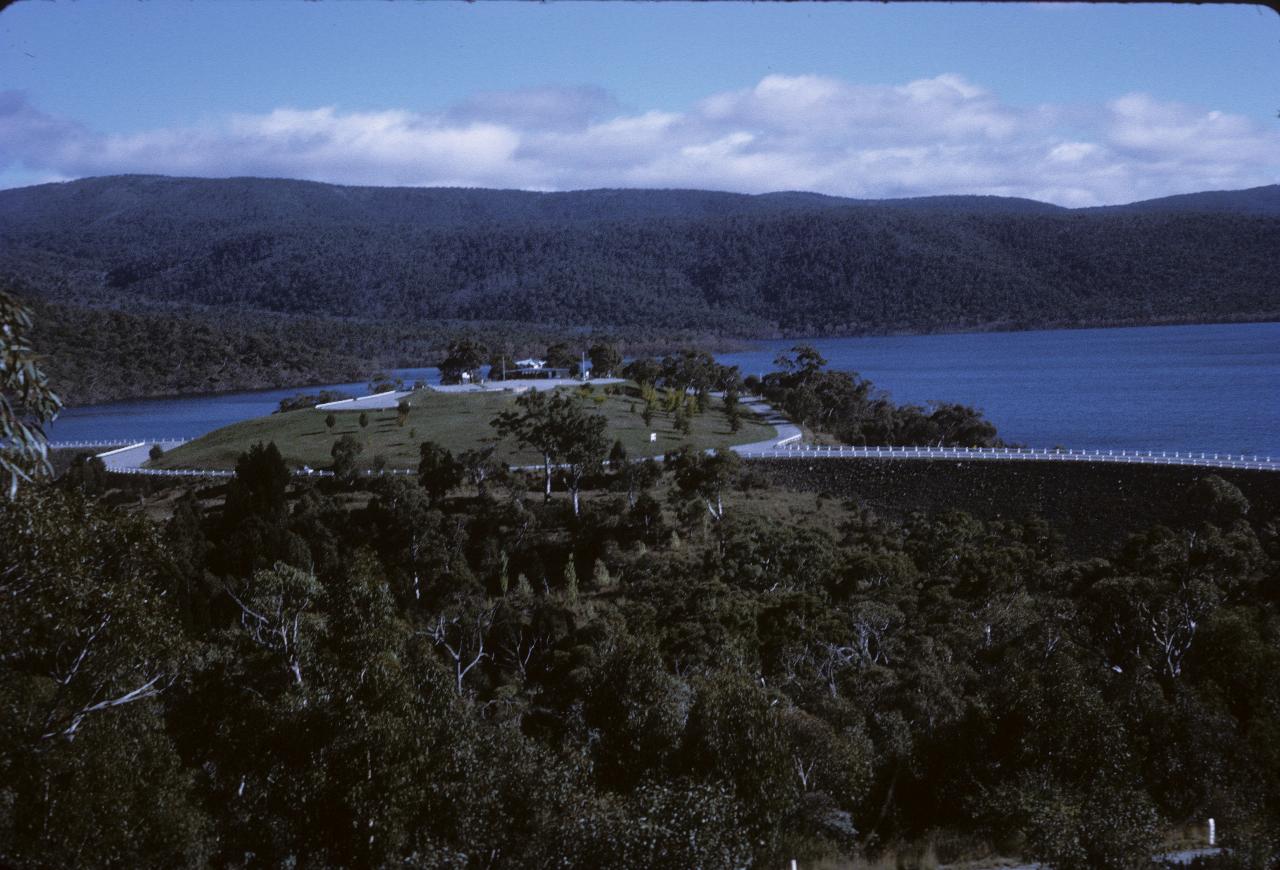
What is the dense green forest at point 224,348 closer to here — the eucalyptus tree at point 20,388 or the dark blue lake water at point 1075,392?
the dark blue lake water at point 1075,392

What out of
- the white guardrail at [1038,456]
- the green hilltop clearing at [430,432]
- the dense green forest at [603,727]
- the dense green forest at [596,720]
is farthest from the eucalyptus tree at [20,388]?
the green hilltop clearing at [430,432]

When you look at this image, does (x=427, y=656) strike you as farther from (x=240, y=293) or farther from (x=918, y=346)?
(x=240, y=293)

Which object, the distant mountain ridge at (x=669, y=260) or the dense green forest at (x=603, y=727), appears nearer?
the dense green forest at (x=603, y=727)

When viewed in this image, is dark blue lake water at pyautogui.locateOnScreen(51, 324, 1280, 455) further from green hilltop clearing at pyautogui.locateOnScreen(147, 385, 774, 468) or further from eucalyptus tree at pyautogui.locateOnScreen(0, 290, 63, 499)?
eucalyptus tree at pyautogui.locateOnScreen(0, 290, 63, 499)

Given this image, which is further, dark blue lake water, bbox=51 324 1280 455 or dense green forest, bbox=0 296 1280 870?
dark blue lake water, bbox=51 324 1280 455

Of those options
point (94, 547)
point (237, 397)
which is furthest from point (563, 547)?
point (237, 397)

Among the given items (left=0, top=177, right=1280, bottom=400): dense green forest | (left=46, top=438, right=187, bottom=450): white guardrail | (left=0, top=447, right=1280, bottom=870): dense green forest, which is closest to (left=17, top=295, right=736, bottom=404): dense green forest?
(left=0, top=177, right=1280, bottom=400): dense green forest
